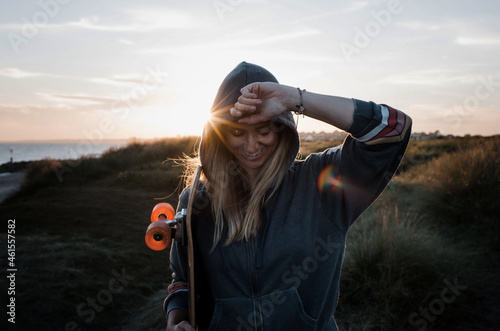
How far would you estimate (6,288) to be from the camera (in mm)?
3895

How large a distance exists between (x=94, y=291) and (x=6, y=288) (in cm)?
93

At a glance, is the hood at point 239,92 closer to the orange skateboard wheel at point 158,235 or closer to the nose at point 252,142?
the nose at point 252,142

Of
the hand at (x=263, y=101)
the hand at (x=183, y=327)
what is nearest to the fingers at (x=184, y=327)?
the hand at (x=183, y=327)

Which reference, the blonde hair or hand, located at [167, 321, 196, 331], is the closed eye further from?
hand, located at [167, 321, 196, 331]

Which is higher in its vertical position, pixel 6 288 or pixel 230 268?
pixel 230 268

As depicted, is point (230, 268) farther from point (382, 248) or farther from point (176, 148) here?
point (176, 148)

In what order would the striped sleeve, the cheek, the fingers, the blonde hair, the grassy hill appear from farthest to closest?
the grassy hill
the cheek
the blonde hair
the fingers
the striped sleeve

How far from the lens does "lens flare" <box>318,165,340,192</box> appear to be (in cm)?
171

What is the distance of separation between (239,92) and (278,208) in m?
0.68

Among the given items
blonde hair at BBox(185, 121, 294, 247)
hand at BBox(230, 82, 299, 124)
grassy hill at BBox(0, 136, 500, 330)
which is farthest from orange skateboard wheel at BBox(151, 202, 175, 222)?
grassy hill at BBox(0, 136, 500, 330)

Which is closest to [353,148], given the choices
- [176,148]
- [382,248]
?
[382,248]

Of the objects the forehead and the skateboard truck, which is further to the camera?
the forehead

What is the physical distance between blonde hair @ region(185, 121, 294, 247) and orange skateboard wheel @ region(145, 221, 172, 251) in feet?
1.00

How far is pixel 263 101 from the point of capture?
66.8 inches
